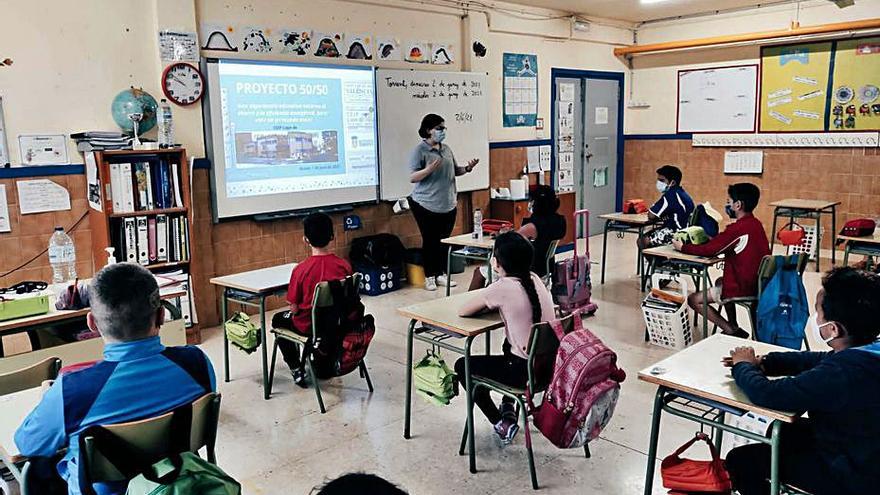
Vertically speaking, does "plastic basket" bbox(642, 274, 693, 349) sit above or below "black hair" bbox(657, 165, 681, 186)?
below

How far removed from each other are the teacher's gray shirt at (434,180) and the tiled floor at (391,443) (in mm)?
2298

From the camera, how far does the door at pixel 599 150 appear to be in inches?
374

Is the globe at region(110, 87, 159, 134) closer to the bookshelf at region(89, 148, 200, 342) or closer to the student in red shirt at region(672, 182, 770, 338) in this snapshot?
the bookshelf at region(89, 148, 200, 342)

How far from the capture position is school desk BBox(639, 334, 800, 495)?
7.20 feet

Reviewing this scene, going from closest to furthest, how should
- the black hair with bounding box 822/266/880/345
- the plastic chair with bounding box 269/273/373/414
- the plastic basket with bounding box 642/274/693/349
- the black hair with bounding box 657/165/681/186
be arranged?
the black hair with bounding box 822/266/880/345 → the plastic chair with bounding box 269/273/373/414 → the plastic basket with bounding box 642/274/693/349 → the black hair with bounding box 657/165/681/186

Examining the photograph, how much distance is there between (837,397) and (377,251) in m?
4.89

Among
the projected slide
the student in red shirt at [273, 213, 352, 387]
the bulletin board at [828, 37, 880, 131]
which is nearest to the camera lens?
the student in red shirt at [273, 213, 352, 387]

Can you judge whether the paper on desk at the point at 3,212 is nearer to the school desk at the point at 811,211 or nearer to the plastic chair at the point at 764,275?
the plastic chair at the point at 764,275

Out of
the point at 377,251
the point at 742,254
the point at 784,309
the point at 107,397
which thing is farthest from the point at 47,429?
the point at 377,251

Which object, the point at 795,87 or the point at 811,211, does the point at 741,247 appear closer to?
the point at 811,211

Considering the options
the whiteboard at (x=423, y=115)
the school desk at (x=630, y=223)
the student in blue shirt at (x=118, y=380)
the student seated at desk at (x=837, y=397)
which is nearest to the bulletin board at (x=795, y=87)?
the school desk at (x=630, y=223)

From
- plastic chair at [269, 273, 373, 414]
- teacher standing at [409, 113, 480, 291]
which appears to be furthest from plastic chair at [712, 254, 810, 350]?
teacher standing at [409, 113, 480, 291]

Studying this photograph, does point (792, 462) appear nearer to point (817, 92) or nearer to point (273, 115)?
point (273, 115)

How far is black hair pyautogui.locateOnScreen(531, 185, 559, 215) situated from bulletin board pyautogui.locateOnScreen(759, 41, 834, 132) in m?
4.80
